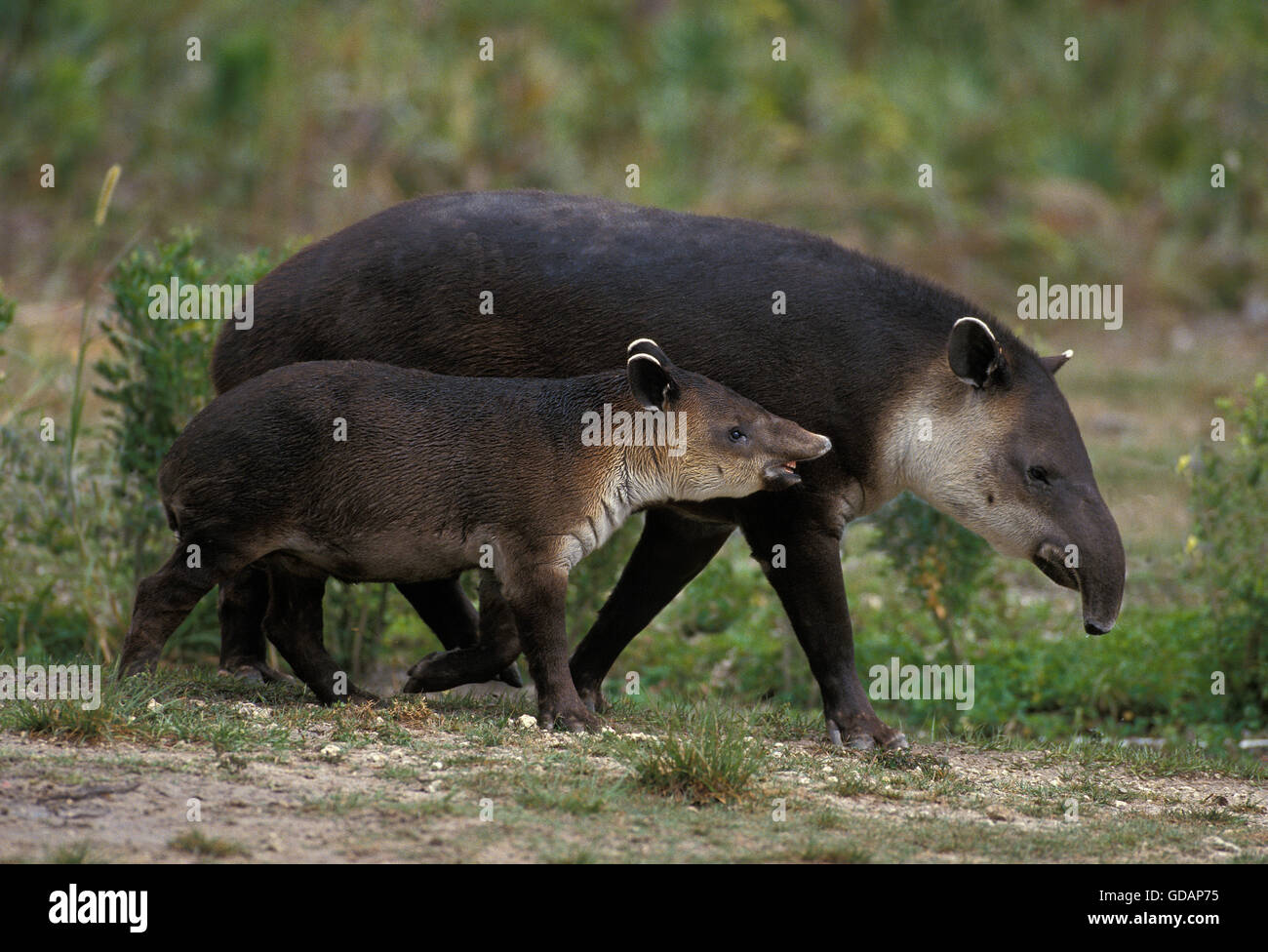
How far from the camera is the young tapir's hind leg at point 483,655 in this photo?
7.07 meters

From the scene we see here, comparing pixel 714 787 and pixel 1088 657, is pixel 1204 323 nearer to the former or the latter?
pixel 1088 657

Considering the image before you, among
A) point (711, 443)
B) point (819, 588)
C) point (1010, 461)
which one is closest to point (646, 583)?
point (819, 588)

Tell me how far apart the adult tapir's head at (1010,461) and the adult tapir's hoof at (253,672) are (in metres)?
2.97

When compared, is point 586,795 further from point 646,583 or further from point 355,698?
point 646,583

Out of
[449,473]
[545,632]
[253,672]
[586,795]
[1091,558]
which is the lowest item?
[586,795]

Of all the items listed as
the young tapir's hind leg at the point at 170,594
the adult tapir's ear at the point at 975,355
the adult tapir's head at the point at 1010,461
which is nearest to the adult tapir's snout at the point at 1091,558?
the adult tapir's head at the point at 1010,461

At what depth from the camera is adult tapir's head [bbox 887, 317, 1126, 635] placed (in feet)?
22.6

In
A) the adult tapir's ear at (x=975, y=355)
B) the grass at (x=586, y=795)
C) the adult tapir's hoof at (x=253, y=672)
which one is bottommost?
the grass at (x=586, y=795)

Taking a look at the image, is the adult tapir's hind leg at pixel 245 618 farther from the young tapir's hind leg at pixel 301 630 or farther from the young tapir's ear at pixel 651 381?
the young tapir's ear at pixel 651 381

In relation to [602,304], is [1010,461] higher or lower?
lower

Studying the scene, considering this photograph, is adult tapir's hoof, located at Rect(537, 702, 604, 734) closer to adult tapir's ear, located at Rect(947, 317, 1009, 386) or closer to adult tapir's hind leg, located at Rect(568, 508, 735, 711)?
adult tapir's hind leg, located at Rect(568, 508, 735, 711)

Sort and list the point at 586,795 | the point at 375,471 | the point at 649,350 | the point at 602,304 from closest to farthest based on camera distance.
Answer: the point at 586,795 < the point at 375,471 < the point at 649,350 < the point at 602,304

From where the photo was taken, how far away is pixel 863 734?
7.14m

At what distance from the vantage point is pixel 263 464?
21.6 ft
